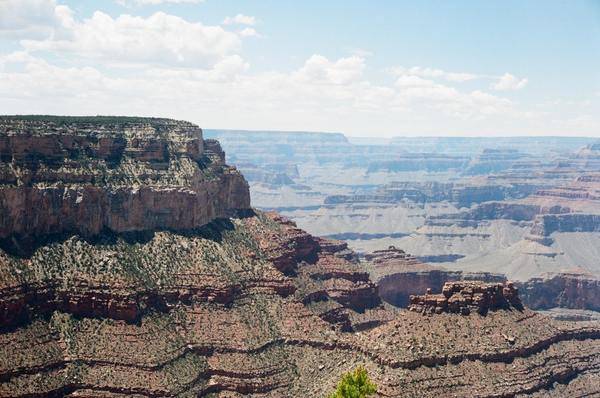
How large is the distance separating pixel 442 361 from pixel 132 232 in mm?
41474

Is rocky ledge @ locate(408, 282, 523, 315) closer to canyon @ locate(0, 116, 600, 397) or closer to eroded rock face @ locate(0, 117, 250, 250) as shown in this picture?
canyon @ locate(0, 116, 600, 397)

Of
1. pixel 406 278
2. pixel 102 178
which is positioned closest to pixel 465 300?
pixel 102 178

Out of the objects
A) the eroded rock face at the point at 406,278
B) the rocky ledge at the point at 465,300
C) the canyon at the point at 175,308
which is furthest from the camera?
the eroded rock face at the point at 406,278

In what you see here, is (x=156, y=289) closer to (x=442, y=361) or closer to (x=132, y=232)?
(x=132, y=232)

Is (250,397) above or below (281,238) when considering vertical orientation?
below

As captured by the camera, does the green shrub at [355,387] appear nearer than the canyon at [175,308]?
Yes

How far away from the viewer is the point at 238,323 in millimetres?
108688

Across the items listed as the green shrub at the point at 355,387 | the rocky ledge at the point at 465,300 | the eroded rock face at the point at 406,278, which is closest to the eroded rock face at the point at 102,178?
the rocky ledge at the point at 465,300

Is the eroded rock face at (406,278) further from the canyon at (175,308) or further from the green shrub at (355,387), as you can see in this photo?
the green shrub at (355,387)

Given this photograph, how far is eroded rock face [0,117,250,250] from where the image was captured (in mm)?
106562

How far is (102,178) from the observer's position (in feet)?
375

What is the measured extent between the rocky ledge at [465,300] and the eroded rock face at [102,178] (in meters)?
32.7

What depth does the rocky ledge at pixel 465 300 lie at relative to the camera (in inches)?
4168

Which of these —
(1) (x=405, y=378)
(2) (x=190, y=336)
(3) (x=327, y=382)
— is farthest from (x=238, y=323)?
(1) (x=405, y=378)
